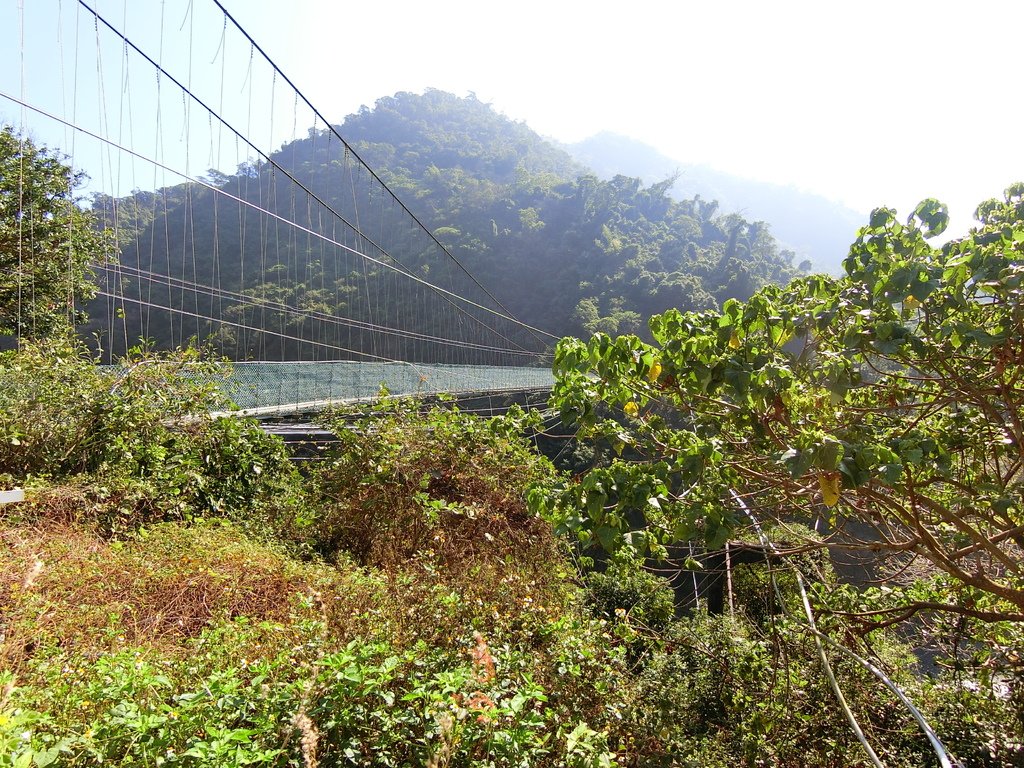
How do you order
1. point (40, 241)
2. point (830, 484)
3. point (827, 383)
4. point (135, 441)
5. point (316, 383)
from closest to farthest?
point (830, 484)
point (827, 383)
point (135, 441)
point (316, 383)
point (40, 241)

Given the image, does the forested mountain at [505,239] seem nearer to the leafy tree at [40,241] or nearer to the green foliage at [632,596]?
the leafy tree at [40,241]

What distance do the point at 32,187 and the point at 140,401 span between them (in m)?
8.40

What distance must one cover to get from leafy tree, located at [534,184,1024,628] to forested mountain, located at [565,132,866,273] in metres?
106

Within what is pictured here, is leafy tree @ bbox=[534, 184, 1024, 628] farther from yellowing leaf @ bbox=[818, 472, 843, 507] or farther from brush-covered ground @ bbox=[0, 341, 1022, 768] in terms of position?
brush-covered ground @ bbox=[0, 341, 1022, 768]

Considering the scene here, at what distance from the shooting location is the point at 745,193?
390 ft

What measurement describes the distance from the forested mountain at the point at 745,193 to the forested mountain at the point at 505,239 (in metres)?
61.3

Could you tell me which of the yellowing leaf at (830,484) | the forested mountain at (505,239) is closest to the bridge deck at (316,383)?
the yellowing leaf at (830,484)

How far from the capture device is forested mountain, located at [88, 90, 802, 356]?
23641mm

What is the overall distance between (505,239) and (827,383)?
38734 mm

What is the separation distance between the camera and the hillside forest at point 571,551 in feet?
4.43

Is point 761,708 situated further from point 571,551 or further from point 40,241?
point 40,241

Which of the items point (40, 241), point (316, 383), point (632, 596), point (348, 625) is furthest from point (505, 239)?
point (348, 625)

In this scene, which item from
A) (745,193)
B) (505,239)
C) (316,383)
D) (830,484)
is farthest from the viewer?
(745,193)

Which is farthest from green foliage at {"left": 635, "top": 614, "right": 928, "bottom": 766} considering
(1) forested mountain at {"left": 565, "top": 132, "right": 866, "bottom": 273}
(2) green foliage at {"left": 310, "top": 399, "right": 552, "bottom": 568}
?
(1) forested mountain at {"left": 565, "top": 132, "right": 866, "bottom": 273}
